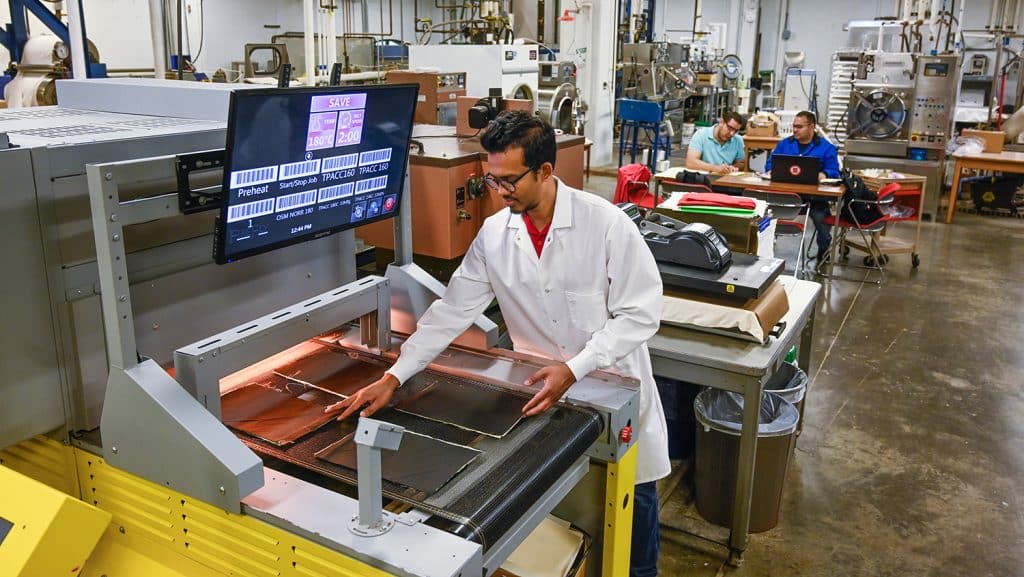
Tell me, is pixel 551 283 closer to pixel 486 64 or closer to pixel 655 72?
pixel 486 64

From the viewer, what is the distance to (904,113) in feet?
24.9

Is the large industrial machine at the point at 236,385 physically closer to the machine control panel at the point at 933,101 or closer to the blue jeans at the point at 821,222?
the blue jeans at the point at 821,222

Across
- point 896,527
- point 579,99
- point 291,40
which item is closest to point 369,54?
point 291,40

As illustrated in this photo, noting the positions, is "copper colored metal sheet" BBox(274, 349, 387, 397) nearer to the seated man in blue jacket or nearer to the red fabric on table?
the red fabric on table

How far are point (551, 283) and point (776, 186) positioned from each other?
433 cm

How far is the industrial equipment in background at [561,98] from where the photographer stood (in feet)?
25.8

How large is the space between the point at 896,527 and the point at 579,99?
727 centimetres

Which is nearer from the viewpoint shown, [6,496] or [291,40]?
[6,496]

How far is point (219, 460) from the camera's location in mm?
1242

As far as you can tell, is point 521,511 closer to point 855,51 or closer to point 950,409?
point 950,409

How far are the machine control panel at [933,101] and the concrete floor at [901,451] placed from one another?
2319mm

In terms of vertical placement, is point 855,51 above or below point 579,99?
above

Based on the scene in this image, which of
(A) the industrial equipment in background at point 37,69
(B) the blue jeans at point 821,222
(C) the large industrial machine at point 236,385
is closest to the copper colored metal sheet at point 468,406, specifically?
(C) the large industrial machine at point 236,385

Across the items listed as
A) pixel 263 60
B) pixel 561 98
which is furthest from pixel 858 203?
pixel 263 60
